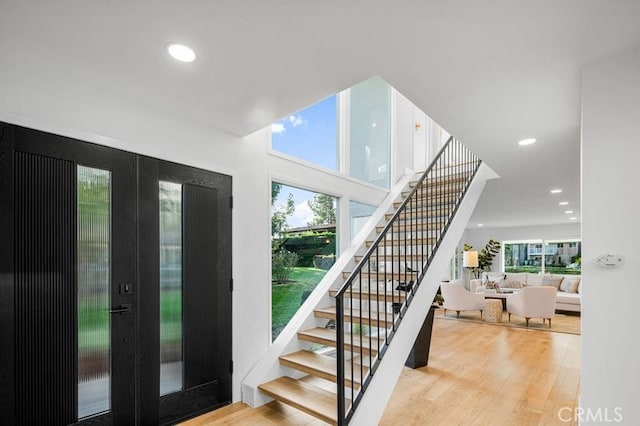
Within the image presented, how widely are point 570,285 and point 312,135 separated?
8.47 m

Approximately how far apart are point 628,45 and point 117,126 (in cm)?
327

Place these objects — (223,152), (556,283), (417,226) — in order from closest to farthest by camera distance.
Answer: (223,152)
(417,226)
(556,283)

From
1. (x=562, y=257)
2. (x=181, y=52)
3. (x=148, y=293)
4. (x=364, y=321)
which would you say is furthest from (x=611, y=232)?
(x=562, y=257)

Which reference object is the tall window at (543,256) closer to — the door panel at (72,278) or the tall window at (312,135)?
the tall window at (312,135)

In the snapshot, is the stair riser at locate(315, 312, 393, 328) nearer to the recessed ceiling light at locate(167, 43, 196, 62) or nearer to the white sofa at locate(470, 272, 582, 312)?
the recessed ceiling light at locate(167, 43, 196, 62)

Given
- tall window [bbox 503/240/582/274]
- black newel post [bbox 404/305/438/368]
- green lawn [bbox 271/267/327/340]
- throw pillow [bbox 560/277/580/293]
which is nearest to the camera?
green lawn [bbox 271/267/327/340]

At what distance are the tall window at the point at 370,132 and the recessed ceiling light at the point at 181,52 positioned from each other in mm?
2998

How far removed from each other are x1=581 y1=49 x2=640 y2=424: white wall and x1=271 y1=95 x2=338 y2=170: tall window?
105 inches

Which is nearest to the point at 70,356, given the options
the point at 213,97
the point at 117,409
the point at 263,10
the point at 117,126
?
the point at 117,409

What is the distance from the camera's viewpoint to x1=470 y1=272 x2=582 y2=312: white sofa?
26.1 ft

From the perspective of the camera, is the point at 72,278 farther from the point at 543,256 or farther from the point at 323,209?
the point at 543,256

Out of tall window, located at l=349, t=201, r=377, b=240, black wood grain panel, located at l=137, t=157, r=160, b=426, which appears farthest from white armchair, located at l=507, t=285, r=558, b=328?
black wood grain panel, located at l=137, t=157, r=160, b=426

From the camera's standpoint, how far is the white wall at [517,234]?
36.3 ft

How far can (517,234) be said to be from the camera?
1209 cm
